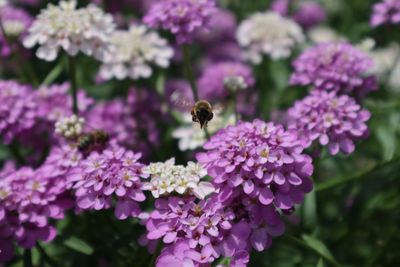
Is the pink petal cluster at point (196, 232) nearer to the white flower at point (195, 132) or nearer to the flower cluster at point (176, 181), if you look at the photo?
the flower cluster at point (176, 181)

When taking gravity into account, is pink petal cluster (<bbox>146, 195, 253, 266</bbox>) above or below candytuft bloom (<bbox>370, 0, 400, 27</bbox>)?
below

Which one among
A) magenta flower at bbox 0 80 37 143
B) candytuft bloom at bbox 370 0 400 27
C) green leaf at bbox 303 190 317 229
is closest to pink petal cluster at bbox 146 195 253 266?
green leaf at bbox 303 190 317 229

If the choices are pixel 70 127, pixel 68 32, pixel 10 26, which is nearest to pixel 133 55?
pixel 68 32

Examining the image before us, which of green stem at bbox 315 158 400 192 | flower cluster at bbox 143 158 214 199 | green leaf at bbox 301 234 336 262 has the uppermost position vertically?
flower cluster at bbox 143 158 214 199

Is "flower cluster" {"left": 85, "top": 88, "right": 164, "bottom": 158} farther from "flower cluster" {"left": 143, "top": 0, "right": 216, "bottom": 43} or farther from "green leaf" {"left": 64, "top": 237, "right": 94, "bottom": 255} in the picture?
"green leaf" {"left": 64, "top": 237, "right": 94, "bottom": 255}

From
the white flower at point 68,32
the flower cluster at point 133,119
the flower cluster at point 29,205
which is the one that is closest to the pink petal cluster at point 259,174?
the flower cluster at point 29,205

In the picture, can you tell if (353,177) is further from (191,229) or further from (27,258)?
(27,258)

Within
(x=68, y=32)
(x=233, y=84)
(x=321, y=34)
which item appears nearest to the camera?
(x=68, y=32)
